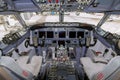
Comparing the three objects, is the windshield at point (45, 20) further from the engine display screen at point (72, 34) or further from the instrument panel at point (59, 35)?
the engine display screen at point (72, 34)

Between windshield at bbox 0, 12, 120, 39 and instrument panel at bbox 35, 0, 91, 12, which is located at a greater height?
instrument panel at bbox 35, 0, 91, 12

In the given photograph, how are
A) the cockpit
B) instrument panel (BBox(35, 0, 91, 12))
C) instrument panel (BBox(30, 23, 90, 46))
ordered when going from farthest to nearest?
instrument panel (BBox(30, 23, 90, 46)) → the cockpit → instrument panel (BBox(35, 0, 91, 12))

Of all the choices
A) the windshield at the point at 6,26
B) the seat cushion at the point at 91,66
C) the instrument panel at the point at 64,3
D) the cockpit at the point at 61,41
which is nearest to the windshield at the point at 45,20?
the windshield at the point at 6,26

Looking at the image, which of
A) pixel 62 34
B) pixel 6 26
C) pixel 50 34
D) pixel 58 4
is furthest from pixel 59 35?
pixel 6 26

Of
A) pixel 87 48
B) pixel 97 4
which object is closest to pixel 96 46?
pixel 87 48

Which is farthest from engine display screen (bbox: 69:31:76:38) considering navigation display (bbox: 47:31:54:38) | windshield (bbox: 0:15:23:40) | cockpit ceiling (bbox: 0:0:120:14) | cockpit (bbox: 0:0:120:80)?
windshield (bbox: 0:15:23:40)

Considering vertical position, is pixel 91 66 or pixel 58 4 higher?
pixel 58 4

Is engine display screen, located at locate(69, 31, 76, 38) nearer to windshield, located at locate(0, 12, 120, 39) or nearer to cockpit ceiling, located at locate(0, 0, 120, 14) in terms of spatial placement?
cockpit ceiling, located at locate(0, 0, 120, 14)

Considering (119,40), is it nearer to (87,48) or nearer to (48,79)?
(87,48)

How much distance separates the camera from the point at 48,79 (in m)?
3.70

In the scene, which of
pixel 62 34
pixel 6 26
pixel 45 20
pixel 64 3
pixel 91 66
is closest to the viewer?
pixel 91 66

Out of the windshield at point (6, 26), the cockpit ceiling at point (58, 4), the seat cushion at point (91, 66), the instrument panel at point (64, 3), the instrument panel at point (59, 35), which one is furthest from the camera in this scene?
the windshield at point (6, 26)

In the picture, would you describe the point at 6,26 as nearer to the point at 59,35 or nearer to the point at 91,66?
the point at 59,35

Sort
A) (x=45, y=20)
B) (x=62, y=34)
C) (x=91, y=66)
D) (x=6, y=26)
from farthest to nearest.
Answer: (x=45, y=20) < (x=6, y=26) < (x=62, y=34) < (x=91, y=66)
